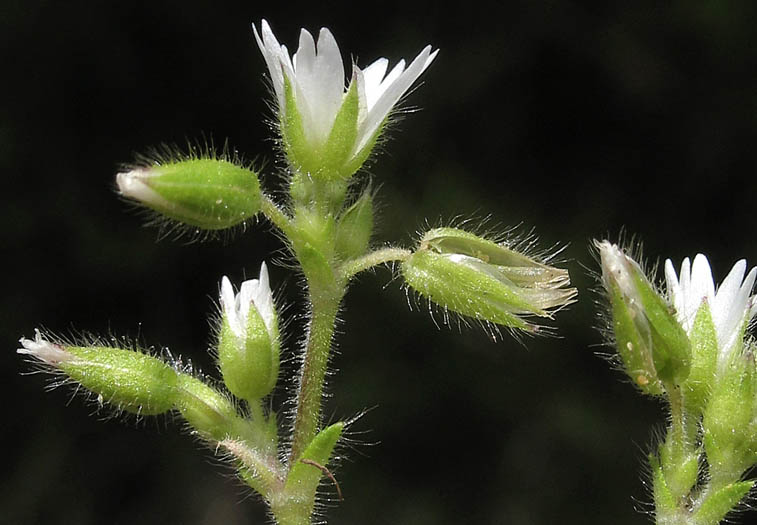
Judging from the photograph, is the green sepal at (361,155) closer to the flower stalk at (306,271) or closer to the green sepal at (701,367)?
the flower stalk at (306,271)

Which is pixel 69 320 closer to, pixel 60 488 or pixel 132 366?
pixel 60 488

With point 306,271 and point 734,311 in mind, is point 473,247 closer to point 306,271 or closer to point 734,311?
point 306,271

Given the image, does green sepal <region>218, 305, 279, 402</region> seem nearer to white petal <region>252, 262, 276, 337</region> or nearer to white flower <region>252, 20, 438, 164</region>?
white petal <region>252, 262, 276, 337</region>

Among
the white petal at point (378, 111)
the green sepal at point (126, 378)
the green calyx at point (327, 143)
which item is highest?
the white petal at point (378, 111)

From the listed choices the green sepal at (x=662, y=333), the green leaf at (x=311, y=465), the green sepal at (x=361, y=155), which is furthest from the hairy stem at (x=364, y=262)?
the green sepal at (x=662, y=333)

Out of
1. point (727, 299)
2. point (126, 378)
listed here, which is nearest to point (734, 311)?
point (727, 299)
